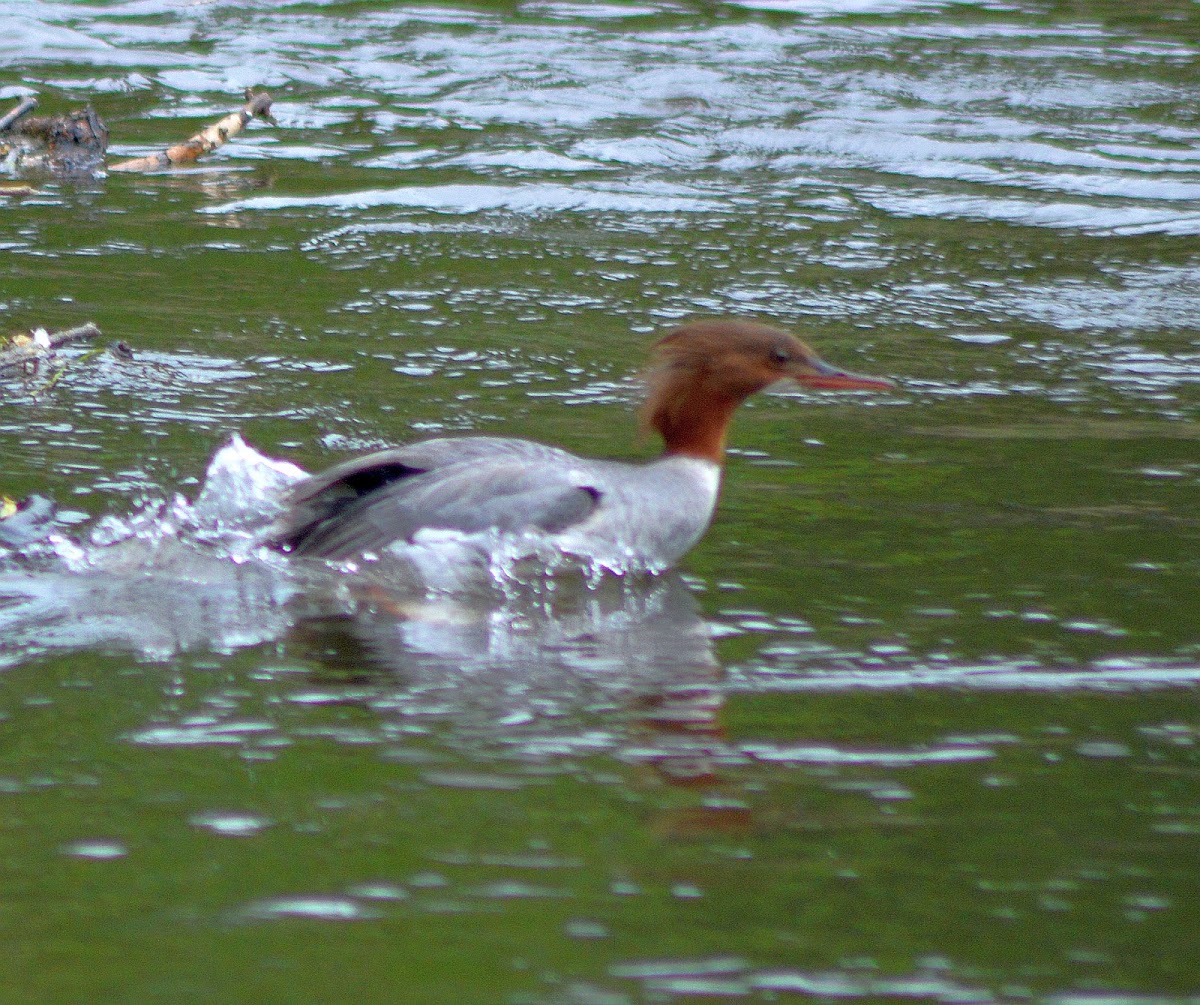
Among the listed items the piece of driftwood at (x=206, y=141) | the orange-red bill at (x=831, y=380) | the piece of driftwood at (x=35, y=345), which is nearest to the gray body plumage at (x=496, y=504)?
the orange-red bill at (x=831, y=380)

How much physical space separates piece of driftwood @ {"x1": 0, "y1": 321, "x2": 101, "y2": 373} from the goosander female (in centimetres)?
235

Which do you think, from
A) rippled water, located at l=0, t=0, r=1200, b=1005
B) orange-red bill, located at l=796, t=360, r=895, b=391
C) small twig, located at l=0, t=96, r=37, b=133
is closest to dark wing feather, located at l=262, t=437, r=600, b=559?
rippled water, located at l=0, t=0, r=1200, b=1005

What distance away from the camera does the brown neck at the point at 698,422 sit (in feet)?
22.1

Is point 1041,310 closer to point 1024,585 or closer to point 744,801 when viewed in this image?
point 1024,585

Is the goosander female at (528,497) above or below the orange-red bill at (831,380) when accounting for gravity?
below

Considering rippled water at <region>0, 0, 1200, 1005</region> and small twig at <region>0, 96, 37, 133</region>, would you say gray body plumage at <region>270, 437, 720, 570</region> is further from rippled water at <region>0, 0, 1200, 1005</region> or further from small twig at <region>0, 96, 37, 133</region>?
small twig at <region>0, 96, 37, 133</region>

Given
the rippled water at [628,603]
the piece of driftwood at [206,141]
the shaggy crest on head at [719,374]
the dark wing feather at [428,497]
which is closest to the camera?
the rippled water at [628,603]

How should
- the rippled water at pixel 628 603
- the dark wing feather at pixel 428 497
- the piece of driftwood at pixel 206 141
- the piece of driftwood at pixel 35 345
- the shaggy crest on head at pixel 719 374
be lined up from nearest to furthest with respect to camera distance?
the rippled water at pixel 628 603
the dark wing feather at pixel 428 497
the shaggy crest on head at pixel 719 374
the piece of driftwood at pixel 35 345
the piece of driftwood at pixel 206 141

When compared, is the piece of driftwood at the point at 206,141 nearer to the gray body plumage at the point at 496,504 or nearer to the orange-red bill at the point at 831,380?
the gray body plumage at the point at 496,504

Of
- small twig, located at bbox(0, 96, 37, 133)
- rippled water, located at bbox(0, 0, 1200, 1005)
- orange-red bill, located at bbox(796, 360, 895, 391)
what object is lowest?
rippled water, located at bbox(0, 0, 1200, 1005)

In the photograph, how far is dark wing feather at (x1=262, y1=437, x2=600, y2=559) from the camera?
20.1ft

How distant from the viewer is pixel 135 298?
9469 millimetres

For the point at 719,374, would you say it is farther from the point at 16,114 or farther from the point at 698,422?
the point at 16,114

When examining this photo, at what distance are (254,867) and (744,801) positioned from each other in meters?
1.11
